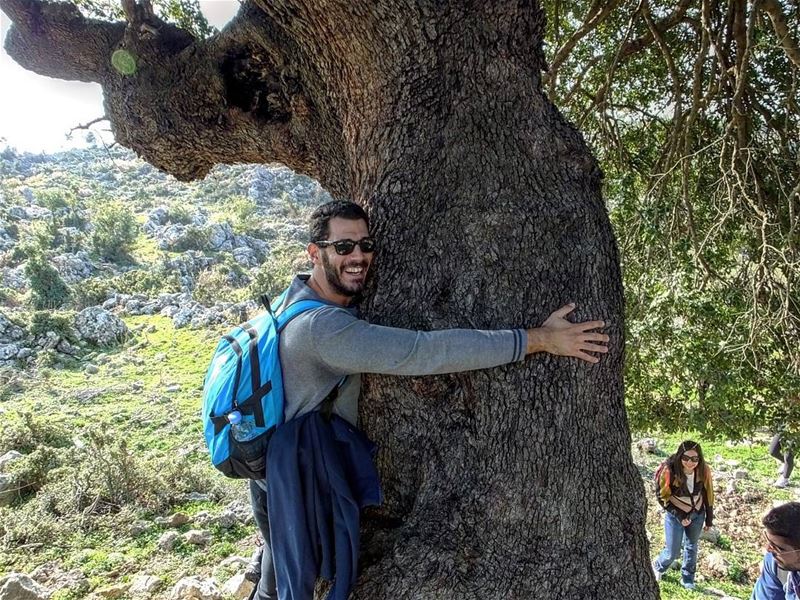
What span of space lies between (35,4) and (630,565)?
4275 mm

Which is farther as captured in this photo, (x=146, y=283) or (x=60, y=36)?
(x=146, y=283)

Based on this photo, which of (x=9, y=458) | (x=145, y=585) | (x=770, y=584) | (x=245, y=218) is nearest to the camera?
(x=770, y=584)

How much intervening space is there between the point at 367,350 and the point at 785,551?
8.32ft

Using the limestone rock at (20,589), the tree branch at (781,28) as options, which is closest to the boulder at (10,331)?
the limestone rock at (20,589)

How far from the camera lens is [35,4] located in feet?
11.1

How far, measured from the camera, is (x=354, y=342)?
1.66m

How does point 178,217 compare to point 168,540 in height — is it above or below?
above

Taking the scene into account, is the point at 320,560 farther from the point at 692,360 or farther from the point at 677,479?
the point at 677,479

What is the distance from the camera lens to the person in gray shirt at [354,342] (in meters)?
1.67

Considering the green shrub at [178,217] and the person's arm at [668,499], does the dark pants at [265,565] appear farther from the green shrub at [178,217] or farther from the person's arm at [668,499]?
the green shrub at [178,217]

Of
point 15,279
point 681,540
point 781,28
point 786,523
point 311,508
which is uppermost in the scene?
point 781,28

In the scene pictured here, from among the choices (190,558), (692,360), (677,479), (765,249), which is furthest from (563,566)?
(190,558)

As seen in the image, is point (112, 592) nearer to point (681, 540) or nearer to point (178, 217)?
point (681, 540)

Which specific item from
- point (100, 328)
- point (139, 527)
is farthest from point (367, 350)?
point (100, 328)
